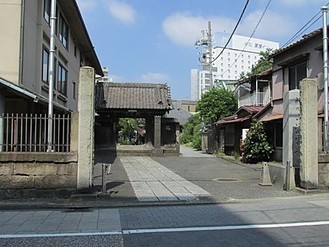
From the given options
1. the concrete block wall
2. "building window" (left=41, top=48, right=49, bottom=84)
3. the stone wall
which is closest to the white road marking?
the stone wall

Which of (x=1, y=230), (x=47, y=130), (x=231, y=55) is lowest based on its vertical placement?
(x=1, y=230)

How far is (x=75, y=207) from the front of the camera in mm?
9641

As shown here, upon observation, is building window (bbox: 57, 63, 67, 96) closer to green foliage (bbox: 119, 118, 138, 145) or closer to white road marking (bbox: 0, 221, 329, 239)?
white road marking (bbox: 0, 221, 329, 239)

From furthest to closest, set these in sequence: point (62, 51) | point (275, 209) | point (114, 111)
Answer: point (114, 111), point (62, 51), point (275, 209)

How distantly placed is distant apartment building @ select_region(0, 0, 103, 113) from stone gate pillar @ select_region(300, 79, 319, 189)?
886 cm

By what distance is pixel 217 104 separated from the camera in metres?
34.5

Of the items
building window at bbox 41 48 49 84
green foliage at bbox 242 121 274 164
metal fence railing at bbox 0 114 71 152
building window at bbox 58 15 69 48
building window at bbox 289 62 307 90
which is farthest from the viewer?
green foliage at bbox 242 121 274 164

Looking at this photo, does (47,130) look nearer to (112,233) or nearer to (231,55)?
(112,233)

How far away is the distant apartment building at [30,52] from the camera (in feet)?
47.7

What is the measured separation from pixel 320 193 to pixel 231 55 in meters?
28.0

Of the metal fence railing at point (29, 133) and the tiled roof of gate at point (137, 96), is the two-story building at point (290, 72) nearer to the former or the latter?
the tiled roof of gate at point (137, 96)

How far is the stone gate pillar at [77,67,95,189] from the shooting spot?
34.7 ft

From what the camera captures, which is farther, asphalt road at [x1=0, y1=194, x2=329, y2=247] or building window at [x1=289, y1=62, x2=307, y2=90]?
building window at [x1=289, y1=62, x2=307, y2=90]

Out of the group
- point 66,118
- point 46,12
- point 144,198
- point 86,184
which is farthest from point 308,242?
point 46,12
